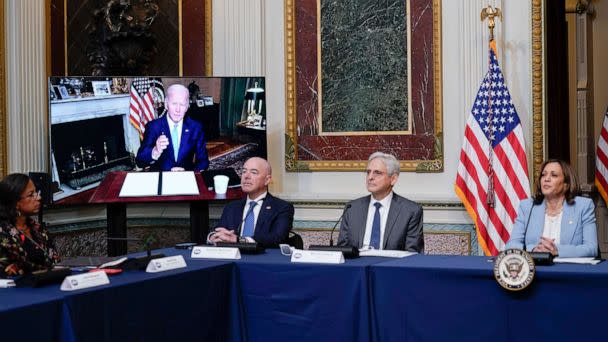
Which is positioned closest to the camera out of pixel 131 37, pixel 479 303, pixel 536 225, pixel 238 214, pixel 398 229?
pixel 479 303

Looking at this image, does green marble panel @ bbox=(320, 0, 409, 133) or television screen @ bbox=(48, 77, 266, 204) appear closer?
television screen @ bbox=(48, 77, 266, 204)

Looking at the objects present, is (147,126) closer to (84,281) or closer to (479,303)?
(84,281)

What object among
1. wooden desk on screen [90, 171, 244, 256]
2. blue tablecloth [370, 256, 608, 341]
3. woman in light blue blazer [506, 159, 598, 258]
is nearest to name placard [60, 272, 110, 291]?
blue tablecloth [370, 256, 608, 341]

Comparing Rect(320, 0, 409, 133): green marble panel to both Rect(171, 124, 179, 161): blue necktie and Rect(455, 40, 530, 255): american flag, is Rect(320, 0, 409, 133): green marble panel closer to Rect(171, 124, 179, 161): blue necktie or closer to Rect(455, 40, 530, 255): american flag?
Rect(455, 40, 530, 255): american flag

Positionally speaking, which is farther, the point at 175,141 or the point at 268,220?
the point at 175,141

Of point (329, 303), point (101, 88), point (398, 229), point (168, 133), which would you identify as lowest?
point (329, 303)

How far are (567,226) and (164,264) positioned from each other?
80.5 inches

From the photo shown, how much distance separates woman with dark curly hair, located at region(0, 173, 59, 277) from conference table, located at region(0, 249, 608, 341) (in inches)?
29.2

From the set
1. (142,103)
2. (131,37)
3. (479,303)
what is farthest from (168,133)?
(479,303)

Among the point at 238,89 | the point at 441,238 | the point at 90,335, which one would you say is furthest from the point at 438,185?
the point at 90,335

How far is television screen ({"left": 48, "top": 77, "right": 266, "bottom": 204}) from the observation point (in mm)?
6164

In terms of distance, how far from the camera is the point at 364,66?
6.82 m

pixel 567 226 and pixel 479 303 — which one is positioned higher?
pixel 567 226

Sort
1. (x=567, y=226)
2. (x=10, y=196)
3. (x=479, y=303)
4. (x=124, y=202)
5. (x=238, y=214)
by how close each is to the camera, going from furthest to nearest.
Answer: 1. (x=124, y=202)
2. (x=238, y=214)
3. (x=567, y=226)
4. (x=10, y=196)
5. (x=479, y=303)
